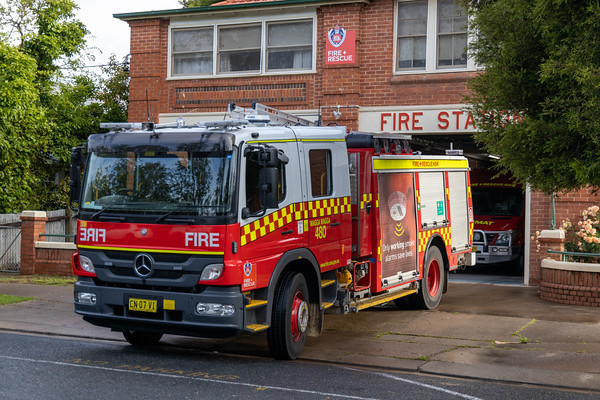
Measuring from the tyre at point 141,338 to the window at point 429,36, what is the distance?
9393 mm

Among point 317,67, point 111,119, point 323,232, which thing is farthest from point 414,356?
point 111,119

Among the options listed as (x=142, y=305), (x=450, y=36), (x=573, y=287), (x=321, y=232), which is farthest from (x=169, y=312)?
(x=450, y=36)

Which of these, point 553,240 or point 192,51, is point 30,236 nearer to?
point 192,51

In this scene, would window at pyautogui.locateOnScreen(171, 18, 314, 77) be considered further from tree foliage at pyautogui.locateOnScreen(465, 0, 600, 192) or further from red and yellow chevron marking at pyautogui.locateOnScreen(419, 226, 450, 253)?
tree foliage at pyautogui.locateOnScreen(465, 0, 600, 192)

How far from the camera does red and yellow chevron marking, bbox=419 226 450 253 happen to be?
39.3 feet

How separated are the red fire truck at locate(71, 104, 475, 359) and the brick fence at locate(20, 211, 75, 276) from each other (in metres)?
7.33

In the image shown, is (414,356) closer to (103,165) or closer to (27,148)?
(103,165)

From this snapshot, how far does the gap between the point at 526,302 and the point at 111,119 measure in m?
14.1

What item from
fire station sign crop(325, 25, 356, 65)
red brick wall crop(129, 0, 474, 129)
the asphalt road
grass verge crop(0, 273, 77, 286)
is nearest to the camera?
the asphalt road

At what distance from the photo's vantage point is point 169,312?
799 centimetres

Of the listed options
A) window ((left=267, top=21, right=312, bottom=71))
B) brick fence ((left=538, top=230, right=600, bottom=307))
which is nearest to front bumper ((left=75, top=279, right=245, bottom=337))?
brick fence ((left=538, top=230, right=600, bottom=307))

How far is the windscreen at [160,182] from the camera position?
7949mm

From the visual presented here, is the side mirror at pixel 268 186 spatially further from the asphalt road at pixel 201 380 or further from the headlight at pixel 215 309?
the asphalt road at pixel 201 380

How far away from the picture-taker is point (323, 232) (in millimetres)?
9320
